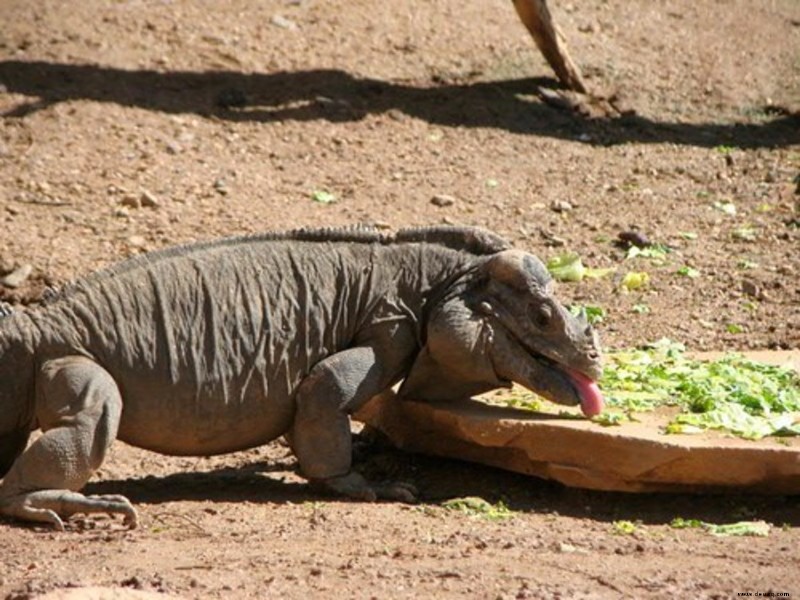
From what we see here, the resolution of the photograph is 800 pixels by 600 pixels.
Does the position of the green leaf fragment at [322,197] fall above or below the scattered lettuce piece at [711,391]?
above

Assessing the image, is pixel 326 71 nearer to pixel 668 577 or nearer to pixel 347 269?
pixel 347 269

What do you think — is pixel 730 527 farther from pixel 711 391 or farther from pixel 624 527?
pixel 711 391

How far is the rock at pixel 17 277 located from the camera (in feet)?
37.7

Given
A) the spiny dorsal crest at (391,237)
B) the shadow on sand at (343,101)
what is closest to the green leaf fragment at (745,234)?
the shadow on sand at (343,101)

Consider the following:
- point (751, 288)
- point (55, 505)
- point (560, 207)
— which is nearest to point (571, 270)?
point (751, 288)

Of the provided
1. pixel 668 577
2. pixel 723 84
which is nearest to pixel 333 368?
pixel 668 577

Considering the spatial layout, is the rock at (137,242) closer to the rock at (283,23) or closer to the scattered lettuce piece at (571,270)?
the scattered lettuce piece at (571,270)

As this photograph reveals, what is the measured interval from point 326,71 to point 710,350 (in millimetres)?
5853

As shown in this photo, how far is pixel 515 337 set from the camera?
8.64 metres

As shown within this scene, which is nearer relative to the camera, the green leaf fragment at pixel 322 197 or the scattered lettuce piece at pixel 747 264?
the scattered lettuce piece at pixel 747 264

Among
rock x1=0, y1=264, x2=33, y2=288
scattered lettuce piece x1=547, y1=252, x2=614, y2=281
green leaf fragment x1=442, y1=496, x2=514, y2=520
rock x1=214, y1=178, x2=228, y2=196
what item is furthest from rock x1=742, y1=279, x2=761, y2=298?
rock x1=0, y1=264, x2=33, y2=288

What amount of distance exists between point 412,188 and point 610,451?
6217 mm

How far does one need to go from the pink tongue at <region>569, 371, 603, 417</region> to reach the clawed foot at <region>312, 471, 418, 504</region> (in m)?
0.96

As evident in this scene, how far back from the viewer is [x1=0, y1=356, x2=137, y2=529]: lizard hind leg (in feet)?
25.6
